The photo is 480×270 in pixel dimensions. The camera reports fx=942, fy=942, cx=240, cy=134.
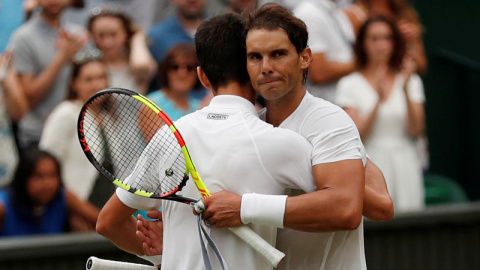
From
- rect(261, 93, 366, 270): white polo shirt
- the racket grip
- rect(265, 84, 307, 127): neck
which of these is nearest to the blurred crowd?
rect(265, 84, 307, 127): neck

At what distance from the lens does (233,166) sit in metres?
3.30

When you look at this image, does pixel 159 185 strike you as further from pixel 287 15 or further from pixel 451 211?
pixel 451 211

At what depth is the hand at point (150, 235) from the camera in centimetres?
363

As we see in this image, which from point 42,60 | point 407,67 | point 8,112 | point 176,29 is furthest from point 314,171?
point 407,67

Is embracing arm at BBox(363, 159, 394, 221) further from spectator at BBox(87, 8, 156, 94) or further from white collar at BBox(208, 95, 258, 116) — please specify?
spectator at BBox(87, 8, 156, 94)

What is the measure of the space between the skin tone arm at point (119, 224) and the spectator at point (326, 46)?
391 centimetres

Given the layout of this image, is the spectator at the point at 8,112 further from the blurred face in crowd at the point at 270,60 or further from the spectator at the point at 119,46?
the blurred face in crowd at the point at 270,60

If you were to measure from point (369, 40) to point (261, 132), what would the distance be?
14.5ft

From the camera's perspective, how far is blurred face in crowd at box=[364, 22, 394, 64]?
7539 millimetres

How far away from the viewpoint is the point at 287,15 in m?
3.42

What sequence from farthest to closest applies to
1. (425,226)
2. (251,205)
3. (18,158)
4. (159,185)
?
1. (425,226)
2. (18,158)
3. (159,185)
4. (251,205)

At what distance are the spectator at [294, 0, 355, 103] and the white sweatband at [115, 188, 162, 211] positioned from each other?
13.1ft

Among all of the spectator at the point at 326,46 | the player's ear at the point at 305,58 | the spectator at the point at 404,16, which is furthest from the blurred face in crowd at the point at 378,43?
the player's ear at the point at 305,58

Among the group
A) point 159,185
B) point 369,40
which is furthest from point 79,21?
point 159,185
